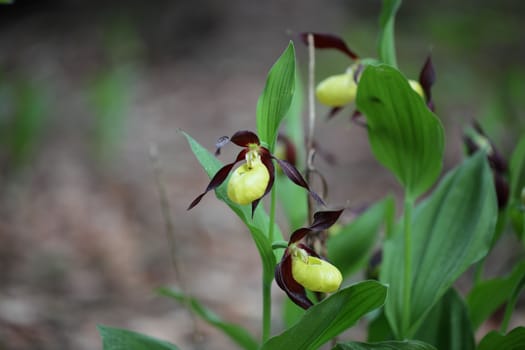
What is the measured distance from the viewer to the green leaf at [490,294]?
1.12m

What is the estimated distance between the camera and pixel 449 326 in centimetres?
114

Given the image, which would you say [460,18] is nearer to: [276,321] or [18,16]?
[276,321]

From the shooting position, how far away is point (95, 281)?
7.36ft

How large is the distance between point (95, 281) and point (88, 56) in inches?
123

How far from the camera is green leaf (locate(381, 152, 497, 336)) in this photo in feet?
3.49

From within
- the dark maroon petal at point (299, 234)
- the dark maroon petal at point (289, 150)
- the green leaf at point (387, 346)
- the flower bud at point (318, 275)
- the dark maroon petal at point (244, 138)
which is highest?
the dark maroon petal at point (244, 138)

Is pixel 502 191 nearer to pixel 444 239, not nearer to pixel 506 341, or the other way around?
pixel 444 239

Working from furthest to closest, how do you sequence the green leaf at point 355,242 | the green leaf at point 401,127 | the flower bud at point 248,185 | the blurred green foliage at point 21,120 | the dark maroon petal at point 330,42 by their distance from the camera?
the blurred green foliage at point 21,120 → the green leaf at point 355,242 → the dark maroon petal at point 330,42 → the green leaf at point 401,127 → the flower bud at point 248,185

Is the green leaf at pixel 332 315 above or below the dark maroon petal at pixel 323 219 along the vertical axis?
below

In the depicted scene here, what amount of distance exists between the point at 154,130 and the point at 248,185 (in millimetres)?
3039

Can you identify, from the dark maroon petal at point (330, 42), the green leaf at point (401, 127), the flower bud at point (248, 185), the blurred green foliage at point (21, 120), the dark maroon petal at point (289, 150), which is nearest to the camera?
the flower bud at point (248, 185)

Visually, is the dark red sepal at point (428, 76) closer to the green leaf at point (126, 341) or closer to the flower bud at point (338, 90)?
the flower bud at point (338, 90)

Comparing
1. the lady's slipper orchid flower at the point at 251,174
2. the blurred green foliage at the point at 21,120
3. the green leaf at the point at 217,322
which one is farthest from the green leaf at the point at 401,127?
the blurred green foliage at the point at 21,120

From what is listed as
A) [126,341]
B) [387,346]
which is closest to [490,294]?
[387,346]
